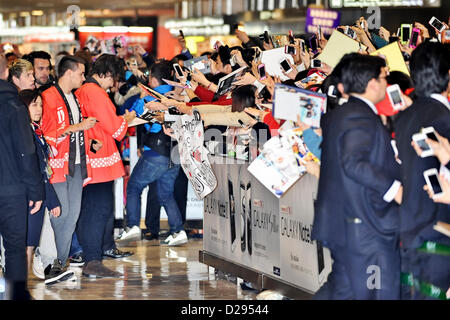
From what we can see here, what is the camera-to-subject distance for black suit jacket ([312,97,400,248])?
16.0 feet

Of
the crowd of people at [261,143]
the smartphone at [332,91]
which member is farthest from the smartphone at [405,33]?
the smartphone at [332,91]

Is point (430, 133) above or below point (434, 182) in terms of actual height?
above

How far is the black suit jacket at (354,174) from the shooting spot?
192 inches

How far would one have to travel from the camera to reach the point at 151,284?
7.78m

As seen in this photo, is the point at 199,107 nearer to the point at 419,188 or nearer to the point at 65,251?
the point at 65,251

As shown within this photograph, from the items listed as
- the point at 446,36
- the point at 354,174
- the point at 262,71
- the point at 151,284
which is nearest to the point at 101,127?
the point at 151,284

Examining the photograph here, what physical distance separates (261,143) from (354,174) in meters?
2.01

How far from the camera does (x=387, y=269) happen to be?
500 centimetres

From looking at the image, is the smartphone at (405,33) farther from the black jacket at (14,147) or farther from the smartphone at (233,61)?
the black jacket at (14,147)

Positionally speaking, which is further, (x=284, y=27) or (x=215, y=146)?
(x=284, y=27)

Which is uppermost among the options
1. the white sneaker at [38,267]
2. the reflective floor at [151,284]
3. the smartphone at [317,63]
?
the smartphone at [317,63]

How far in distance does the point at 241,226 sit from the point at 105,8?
1079 inches

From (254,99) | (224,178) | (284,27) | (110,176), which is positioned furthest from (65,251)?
(284,27)

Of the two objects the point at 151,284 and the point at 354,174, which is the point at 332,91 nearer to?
A: the point at 354,174
